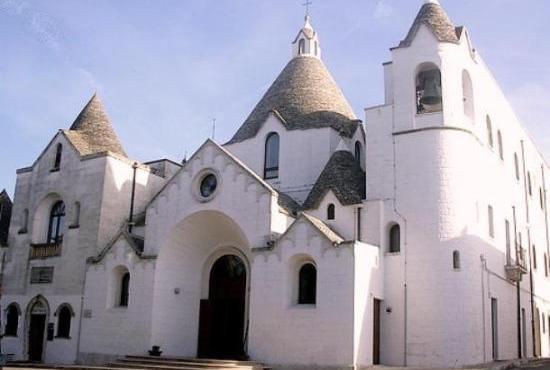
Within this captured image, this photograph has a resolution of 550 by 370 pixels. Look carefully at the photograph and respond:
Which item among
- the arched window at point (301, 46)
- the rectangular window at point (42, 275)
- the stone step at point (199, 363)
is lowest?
the stone step at point (199, 363)

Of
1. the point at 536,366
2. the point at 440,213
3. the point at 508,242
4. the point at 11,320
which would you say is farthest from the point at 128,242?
the point at 536,366

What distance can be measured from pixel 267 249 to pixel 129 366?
6761mm

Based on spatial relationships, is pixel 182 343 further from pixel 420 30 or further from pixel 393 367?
pixel 420 30

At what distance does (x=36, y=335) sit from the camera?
29.8m

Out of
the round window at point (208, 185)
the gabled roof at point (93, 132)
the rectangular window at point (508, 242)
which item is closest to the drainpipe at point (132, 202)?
the gabled roof at point (93, 132)

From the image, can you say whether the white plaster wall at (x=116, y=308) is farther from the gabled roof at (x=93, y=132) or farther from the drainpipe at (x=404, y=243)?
the drainpipe at (x=404, y=243)

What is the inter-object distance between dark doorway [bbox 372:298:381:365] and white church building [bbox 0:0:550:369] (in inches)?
3.1

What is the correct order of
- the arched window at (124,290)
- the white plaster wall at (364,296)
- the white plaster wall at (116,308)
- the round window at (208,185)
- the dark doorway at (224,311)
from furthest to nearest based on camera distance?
the arched window at (124,290) → the dark doorway at (224,311) → the round window at (208,185) → the white plaster wall at (116,308) → the white plaster wall at (364,296)

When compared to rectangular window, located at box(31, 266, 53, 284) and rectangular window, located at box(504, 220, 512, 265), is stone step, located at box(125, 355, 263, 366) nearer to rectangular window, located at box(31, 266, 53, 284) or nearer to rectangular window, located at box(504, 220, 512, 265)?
rectangular window, located at box(31, 266, 53, 284)

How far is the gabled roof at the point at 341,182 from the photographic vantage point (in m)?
25.3

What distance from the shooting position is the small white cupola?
36.1 metres

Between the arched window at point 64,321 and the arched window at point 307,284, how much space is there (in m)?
11.4

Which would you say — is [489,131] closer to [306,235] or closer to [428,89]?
[428,89]

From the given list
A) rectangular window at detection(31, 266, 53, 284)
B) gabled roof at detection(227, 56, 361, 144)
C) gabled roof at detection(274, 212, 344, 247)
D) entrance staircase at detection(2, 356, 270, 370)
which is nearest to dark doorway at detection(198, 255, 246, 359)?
entrance staircase at detection(2, 356, 270, 370)
